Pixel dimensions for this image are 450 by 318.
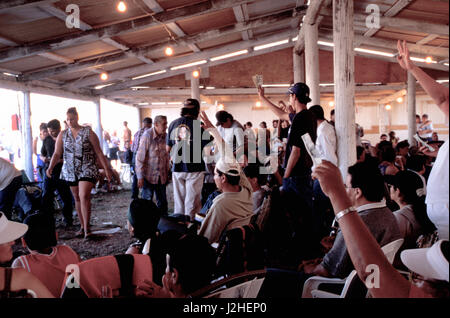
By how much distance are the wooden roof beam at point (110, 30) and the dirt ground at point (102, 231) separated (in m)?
2.91

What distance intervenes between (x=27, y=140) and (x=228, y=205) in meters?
7.33

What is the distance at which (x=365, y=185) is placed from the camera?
2.04 metres

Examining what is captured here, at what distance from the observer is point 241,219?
8.20 ft

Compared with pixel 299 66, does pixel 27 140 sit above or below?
below

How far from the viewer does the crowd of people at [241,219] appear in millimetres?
965

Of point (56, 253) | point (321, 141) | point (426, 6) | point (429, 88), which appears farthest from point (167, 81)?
point (429, 88)

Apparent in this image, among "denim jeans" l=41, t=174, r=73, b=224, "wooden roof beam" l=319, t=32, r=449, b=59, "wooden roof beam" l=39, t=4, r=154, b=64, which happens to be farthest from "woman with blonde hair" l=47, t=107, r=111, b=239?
"wooden roof beam" l=319, t=32, r=449, b=59

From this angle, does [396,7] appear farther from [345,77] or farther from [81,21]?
[81,21]

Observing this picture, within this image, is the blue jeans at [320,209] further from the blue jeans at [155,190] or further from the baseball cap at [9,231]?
the baseball cap at [9,231]

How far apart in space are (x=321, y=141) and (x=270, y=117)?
1387 centimetres

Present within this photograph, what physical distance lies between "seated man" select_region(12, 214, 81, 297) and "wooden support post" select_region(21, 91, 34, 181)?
6.92 m

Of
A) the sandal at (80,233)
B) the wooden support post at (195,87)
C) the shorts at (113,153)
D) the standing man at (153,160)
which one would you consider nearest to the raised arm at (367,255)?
the standing man at (153,160)

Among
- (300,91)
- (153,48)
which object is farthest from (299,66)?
(300,91)
